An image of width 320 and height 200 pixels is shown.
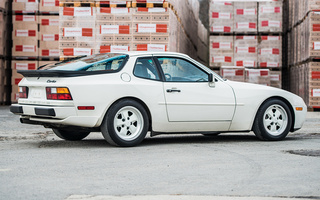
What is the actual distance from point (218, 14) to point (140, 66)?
11331mm

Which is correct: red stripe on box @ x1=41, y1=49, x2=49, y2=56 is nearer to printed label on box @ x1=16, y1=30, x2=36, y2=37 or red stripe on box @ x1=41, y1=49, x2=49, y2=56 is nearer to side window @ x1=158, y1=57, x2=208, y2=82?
printed label on box @ x1=16, y1=30, x2=36, y2=37

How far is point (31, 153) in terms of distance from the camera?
6.85m

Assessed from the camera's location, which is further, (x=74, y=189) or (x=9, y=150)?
(x=9, y=150)

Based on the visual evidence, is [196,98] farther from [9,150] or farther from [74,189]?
[74,189]

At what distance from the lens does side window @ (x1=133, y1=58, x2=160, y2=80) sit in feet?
25.5

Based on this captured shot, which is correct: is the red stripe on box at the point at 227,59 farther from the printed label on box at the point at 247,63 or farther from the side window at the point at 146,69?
the side window at the point at 146,69

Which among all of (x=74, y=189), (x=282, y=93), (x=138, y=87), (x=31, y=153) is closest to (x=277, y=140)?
(x=282, y=93)

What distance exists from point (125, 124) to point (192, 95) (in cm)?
115

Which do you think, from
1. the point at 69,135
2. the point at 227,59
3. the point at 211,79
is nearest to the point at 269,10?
the point at 227,59

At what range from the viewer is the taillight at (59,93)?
23.5ft

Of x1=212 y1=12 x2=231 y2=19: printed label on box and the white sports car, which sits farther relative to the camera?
x1=212 y1=12 x2=231 y2=19: printed label on box

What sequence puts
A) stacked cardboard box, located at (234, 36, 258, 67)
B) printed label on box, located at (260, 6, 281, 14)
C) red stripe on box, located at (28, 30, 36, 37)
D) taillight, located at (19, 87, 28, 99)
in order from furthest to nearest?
stacked cardboard box, located at (234, 36, 258, 67) < printed label on box, located at (260, 6, 281, 14) < red stripe on box, located at (28, 30, 36, 37) < taillight, located at (19, 87, 28, 99)

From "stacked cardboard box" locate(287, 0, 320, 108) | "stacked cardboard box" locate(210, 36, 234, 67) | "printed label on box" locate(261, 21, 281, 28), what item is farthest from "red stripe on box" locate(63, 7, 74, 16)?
"stacked cardboard box" locate(287, 0, 320, 108)

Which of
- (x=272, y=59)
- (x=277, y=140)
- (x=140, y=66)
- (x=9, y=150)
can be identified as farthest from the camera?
(x=272, y=59)
